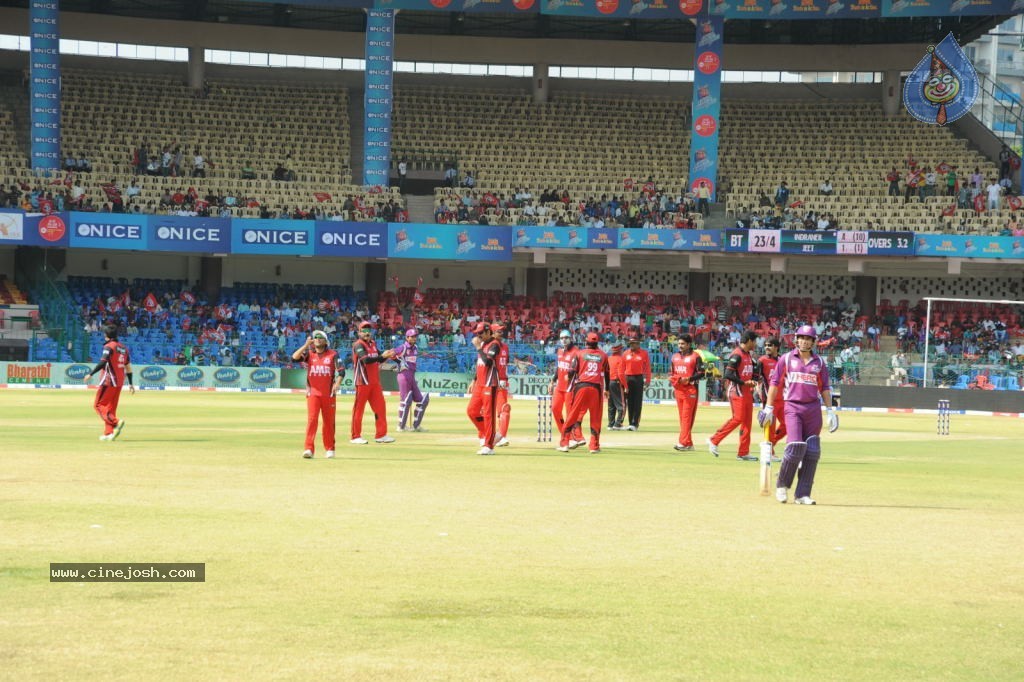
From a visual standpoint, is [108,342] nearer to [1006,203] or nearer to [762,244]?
[762,244]

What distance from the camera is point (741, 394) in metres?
22.9

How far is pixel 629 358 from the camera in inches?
1244

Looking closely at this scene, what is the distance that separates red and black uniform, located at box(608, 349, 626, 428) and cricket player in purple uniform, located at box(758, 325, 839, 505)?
15802mm

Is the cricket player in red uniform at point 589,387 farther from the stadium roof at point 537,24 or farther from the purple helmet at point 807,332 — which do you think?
the stadium roof at point 537,24

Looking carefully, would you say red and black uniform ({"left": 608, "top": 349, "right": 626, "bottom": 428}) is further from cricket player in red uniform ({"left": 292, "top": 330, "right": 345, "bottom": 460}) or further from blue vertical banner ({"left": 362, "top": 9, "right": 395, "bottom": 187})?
blue vertical banner ({"left": 362, "top": 9, "right": 395, "bottom": 187})

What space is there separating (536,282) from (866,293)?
14865 millimetres

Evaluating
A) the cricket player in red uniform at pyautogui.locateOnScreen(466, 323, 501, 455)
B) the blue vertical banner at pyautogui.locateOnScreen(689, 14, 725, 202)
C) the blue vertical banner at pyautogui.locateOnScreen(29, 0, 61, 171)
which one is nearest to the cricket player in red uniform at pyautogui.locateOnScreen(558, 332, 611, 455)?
the cricket player in red uniform at pyautogui.locateOnScreen(466, 323, 501, 455)

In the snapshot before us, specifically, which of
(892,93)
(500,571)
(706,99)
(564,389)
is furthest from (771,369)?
(892,93)

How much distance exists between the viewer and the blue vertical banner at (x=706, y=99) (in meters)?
59.2

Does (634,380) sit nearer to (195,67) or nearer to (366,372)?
(366,372)

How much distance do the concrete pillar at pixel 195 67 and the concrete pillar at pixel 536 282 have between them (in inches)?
722

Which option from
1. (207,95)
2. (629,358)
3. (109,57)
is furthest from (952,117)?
(109,57)

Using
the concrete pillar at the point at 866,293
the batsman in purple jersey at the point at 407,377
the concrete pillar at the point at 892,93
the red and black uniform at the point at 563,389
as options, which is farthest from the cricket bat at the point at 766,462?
the concrete pillar at the point at 892,93

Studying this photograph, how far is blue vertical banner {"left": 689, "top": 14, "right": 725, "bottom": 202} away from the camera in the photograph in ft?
194
